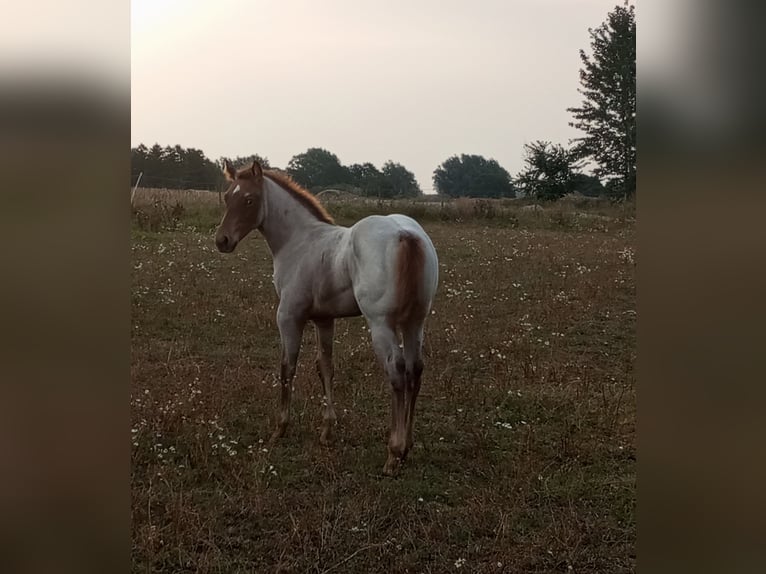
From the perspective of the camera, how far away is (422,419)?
3463 mm

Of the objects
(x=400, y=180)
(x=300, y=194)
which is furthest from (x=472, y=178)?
(x=300, y=194)

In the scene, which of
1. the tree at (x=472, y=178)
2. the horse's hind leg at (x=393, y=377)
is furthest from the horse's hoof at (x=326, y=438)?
the tree at (x=472, y=178)

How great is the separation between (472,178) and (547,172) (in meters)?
0.64

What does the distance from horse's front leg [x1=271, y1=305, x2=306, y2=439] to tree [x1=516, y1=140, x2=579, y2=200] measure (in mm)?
1776

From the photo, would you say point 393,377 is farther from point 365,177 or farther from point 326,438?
point 365,177

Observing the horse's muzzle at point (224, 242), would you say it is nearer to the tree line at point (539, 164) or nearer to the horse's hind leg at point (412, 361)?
the tree line at point (539, 164)

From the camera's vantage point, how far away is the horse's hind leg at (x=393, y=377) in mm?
2787

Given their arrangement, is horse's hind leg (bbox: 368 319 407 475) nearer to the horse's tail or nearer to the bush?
the horse's tail

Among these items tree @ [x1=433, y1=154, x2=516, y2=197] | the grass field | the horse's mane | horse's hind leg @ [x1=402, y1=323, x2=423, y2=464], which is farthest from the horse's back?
tree @ [x1=433, y1=154, x2=516, y2=197]

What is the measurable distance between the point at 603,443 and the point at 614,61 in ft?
7.41

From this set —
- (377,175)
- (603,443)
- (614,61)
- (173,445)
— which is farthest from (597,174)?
(173,445)

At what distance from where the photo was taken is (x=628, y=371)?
3.85 m
